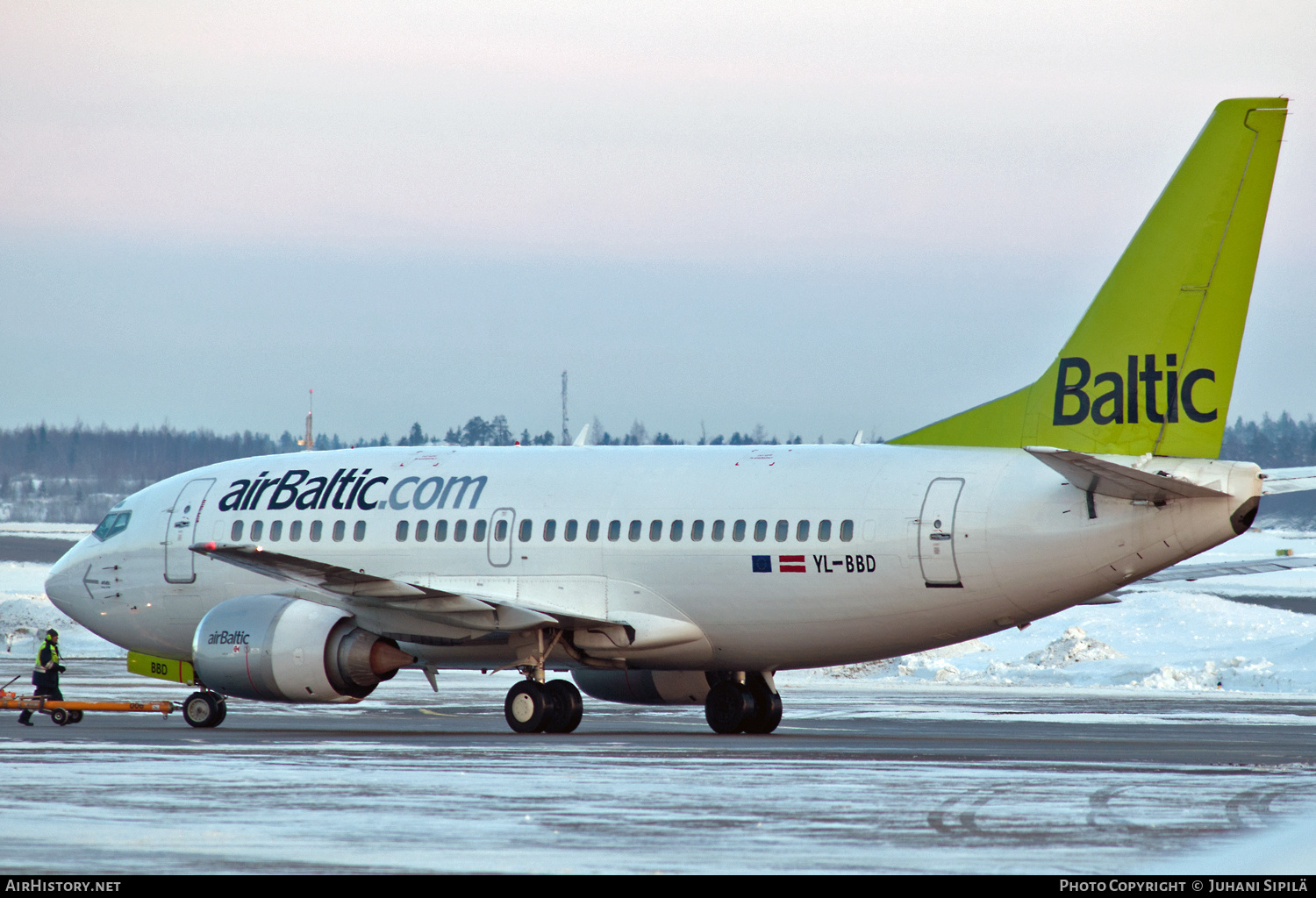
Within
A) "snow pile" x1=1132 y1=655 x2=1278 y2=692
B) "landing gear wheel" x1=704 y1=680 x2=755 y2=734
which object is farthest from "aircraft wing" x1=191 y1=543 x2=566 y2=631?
"snow pile" x1=1132 y1=655 x2=1278 y2=692

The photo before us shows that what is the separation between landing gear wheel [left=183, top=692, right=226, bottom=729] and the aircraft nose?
162 inches

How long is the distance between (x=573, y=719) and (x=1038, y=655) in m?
23.5

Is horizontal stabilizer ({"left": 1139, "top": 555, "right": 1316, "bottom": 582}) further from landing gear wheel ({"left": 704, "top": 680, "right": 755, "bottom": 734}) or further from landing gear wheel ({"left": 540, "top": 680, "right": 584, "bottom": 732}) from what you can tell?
landing gear wheel ({"left": 540, "top": 680, "right": 584, "bottom": 732})

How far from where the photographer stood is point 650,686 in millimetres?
28656

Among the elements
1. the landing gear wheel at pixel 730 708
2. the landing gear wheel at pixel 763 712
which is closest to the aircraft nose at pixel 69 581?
the landing gear wheel at pixel 730 708

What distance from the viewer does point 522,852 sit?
505 inches

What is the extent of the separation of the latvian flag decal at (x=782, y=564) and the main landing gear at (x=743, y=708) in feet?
9.17

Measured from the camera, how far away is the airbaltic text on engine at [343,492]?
1125 inches

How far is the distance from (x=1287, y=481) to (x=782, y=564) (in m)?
6.79

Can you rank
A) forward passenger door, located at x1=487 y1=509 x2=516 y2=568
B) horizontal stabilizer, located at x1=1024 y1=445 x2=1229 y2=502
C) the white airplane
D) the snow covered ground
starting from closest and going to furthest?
horizontal stabilizer, located at x1=1024 y1=445 x2=1229 y2=502
the white airplane
forward passenger door, located at x1=487 y1=509 x2=516 y2=568
the snow covered ground

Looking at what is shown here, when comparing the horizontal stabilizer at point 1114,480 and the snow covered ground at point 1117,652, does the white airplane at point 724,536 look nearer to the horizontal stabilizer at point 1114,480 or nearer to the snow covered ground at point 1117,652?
the horizontal stabilizer at point 1114,480

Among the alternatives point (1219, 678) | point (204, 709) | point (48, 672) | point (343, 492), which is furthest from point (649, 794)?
point (1219, 678)

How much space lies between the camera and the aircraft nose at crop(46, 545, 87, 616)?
101 ft

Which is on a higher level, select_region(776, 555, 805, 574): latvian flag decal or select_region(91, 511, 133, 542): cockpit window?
select_region(91, 511, 133, 542): cockpit window
